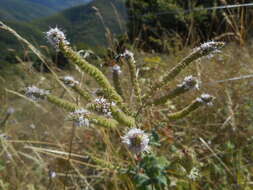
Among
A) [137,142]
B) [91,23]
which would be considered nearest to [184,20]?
[91,23]

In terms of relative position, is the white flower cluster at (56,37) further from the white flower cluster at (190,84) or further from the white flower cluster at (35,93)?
the white flower cluster at (190,84)

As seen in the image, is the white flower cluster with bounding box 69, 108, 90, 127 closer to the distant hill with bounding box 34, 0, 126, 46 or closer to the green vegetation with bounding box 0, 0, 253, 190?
the green vegetation with bounding box 0, 0, 253, 190

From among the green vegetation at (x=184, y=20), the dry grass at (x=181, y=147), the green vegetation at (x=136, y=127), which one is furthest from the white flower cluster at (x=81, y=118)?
the green vegetation at (x=184, y=20)

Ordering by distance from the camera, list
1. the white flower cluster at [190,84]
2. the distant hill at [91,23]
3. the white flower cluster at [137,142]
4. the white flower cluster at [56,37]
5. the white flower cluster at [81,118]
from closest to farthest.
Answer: the white flower cluster at [137,142], the white flower cluster at [81,118], the white flower cluster at [56,37], the white flower cluster at [190,84], the distant hill at [91,23]

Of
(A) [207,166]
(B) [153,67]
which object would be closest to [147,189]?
(A) [207,166]

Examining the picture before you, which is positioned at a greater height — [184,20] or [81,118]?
[184,20]

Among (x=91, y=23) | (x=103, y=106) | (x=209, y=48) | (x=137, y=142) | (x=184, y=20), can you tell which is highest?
(x=91, y=23)

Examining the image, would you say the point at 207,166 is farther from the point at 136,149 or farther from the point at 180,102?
the point at 136,149

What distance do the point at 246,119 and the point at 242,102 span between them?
0.26m

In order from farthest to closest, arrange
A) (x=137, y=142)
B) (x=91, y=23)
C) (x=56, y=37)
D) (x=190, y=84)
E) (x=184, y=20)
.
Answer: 1. (x=91, y=23)
2. (x=184, y=20)
3. (x=190, y=84)
4. (x=56, y=37)
5. (x=137, y=142)

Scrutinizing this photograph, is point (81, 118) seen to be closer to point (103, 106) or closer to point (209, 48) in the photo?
point (103, 106)

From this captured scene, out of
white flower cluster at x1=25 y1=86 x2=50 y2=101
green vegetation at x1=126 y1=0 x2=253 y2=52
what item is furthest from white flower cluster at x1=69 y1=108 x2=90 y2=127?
green vegetation at x1=126 y1=0 x2=253 y2=52

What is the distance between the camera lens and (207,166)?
2342 mm

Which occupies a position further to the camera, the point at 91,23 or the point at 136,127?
the point at 91,23
